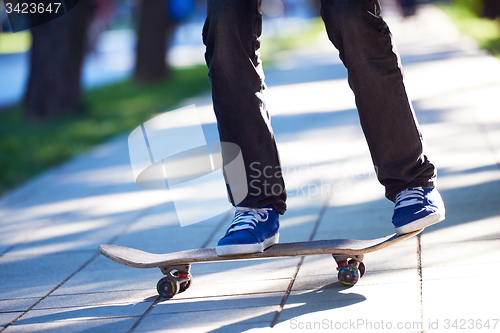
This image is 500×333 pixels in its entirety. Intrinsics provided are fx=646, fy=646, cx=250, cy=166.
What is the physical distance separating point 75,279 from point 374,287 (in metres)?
1.43

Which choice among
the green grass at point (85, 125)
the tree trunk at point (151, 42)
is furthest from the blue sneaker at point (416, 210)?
the tree trunk at point (151, 42)

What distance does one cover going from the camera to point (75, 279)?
3.04 metres

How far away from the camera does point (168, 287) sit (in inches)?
102

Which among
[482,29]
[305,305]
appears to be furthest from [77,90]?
[482,29]

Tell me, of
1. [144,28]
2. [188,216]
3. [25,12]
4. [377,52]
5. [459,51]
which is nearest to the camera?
[377,52]

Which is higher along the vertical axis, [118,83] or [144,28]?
[144,28]

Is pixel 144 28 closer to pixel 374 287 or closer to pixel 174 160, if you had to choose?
pixel 174 160

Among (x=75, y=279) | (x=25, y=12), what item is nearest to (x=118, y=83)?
(x=25, y=12)

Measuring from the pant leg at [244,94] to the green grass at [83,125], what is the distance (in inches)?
137

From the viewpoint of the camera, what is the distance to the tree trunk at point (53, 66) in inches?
377

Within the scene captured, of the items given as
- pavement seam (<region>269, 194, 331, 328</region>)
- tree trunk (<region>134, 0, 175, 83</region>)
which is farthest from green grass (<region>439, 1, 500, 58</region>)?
pavement seam (<region>269, 194, 331, 328</region>)

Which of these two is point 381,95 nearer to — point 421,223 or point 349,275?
point 421,223

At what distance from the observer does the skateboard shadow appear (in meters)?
2.22

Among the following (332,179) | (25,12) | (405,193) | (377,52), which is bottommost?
(332,179)
